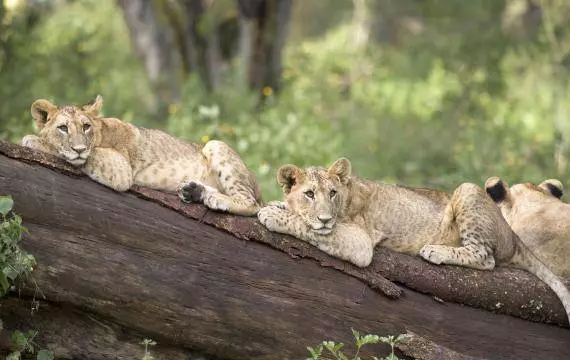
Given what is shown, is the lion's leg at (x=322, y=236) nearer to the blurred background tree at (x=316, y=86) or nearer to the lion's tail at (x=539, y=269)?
the lion's tail at (x=539, y=269)

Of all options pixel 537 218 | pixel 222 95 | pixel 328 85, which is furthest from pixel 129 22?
pixel 537 218

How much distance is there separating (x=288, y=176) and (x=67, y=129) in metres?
1.60

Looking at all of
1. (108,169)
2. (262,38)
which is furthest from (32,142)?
(262,38)

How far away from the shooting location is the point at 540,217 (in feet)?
27.7

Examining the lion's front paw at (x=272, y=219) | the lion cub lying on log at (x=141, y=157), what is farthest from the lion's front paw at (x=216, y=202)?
the lion's front paw at (x=272, y=219)

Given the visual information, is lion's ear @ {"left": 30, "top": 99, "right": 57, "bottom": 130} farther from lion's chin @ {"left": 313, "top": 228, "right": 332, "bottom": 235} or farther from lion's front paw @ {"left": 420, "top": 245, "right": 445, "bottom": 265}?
lion's front paw @ {"left": 420, "top": 245, "right": 445, "bottom": 265}

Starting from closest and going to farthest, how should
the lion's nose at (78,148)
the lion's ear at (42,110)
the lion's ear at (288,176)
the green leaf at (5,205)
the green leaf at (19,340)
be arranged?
the green leaf at (5,205)
the green leaf at (19,340)
the lion's nose at (78,148)
the lion's ear at (42,110)
the lion's ear at (288,176)

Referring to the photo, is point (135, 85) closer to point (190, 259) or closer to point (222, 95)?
→ point (222, 95)

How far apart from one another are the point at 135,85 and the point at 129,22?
215cm

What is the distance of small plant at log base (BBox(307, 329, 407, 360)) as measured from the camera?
637 cm

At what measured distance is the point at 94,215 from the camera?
6.52 meters

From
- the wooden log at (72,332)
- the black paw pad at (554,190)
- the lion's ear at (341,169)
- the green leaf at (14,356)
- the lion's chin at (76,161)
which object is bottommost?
the green leaf at (14,356)

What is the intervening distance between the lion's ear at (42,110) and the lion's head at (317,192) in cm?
161

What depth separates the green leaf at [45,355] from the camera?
6.36 meters
